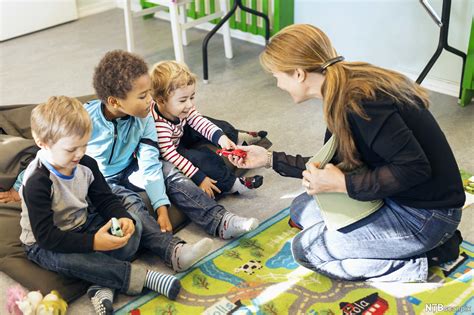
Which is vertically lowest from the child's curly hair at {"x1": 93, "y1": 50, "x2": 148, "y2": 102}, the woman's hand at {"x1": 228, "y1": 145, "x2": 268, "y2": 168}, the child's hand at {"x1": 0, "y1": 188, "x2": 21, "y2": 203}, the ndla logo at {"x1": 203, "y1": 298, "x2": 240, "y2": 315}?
the ndla logo at {"x1": 203, "y1": 298, "x2": 240, "y2": 315}

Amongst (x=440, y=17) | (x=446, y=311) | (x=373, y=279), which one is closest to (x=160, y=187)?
(x=373, y=279)

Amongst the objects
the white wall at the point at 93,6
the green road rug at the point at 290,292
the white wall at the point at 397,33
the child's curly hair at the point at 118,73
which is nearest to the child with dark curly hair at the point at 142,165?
the child's curly hair at the point at 118,73

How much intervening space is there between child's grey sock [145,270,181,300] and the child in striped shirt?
1.55 ft

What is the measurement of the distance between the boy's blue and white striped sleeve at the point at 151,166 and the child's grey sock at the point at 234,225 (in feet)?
0.70

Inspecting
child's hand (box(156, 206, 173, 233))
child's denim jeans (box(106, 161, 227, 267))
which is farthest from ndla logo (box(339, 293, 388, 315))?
child's hand (box(156, 206, 173, 233))

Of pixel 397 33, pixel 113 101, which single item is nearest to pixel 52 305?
pixel 113 101

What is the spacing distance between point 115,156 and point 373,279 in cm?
98

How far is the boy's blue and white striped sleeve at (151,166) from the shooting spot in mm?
2164

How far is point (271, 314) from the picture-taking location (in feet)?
5.91

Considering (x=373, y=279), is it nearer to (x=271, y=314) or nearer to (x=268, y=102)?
(x=271, y=314)

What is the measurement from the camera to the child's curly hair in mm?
2023

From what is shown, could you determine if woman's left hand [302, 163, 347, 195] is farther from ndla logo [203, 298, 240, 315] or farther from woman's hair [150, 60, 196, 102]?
woman's hair [150, 60, 196, 102]

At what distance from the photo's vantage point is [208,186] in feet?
7.53

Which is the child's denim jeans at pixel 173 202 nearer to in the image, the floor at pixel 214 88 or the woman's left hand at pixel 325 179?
the floor at pixel 214 88
